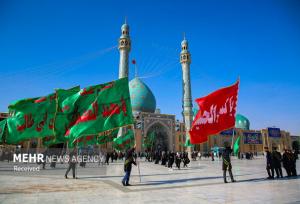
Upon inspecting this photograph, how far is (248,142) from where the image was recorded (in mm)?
74312

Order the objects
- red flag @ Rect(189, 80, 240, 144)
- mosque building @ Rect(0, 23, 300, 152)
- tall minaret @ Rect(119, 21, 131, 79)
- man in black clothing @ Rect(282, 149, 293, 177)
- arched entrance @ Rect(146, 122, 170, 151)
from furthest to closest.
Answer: arched entrance @ Rect(146, 122, 170, 151) < mosque building @ Rect(0, 23, 300, 152) < tall minaret @ Rect(119, 21, 131, 79) < man in black clothing @ Rect(282, 149, 293, 177) < red flag @ Rect(189, 80, 240, 144)

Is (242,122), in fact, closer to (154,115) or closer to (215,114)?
(154,115)

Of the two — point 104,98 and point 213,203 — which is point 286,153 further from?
point 104,98

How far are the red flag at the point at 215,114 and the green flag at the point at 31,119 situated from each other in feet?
21.7

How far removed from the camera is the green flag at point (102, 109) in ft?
32.9

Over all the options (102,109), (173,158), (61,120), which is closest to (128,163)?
(102,109)

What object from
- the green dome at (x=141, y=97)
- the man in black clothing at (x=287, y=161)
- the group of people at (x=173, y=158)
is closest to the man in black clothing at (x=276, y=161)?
the man in black clothing at (x=287, y=161)

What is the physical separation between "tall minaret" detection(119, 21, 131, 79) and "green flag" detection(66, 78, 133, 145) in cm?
3668

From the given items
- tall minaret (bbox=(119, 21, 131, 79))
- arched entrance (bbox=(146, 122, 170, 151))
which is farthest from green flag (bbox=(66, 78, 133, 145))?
arched entrance (bbox=(146, 122, 170, 151))

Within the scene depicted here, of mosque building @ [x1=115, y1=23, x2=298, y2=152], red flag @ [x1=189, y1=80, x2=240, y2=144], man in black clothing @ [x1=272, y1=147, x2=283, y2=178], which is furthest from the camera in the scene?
mosque building @ [x1=115, y1=23, x2=298, y2=152]

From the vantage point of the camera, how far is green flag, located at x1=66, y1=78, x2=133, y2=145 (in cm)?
1002

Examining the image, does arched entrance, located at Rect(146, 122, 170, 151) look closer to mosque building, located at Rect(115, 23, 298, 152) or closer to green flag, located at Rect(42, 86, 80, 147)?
mosque building, located at Rect(115, 23, 298, 152)

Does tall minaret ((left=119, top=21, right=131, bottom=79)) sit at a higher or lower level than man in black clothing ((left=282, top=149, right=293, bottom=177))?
higher

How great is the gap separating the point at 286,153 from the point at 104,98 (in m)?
9.05
